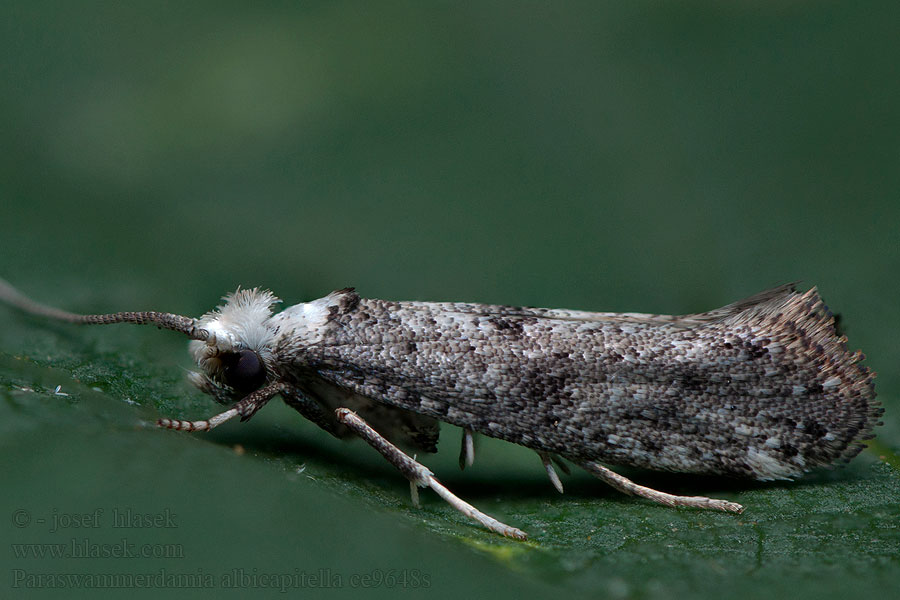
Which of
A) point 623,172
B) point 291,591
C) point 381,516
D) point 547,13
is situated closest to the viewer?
point 291,591

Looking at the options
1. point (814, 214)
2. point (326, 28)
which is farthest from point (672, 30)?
point (326, 28)

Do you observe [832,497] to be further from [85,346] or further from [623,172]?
[85,346]

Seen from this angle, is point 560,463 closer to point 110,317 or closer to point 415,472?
point 415,472

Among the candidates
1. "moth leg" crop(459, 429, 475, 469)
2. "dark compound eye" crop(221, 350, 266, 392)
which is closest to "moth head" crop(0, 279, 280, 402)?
"dark compound eye" crop(221, 350, 266, 392)

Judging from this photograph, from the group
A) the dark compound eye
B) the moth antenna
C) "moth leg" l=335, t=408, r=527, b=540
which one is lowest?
"moth leg" l=335, t=408, r=527, b=540

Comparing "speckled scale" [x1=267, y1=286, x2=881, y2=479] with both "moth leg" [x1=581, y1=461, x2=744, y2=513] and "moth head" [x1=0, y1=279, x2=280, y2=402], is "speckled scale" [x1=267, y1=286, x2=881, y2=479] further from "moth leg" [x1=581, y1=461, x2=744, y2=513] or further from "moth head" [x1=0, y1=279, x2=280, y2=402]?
"moth head" [x1=0, y1=279, x2=280, y2=402]

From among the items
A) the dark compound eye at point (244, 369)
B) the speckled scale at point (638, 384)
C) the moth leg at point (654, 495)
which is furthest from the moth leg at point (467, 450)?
the dark compound eye at point (244, 369)
